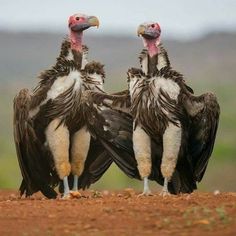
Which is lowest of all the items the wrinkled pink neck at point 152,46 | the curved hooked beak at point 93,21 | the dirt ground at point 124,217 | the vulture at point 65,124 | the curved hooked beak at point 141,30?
the dirt ground at point 124,217

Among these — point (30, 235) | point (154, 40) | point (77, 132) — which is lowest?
point (30, 235)

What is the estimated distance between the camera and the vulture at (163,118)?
15.7m

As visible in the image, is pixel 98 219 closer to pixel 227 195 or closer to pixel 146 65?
pixel 227 195

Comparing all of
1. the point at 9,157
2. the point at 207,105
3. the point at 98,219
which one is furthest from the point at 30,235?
the point at 9,157

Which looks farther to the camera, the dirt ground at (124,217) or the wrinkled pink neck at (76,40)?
the wrinkled pink neck at (76,40)

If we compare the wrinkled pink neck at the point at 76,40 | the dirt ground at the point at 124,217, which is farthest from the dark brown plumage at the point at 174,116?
the dirt ground at the point at 124,217

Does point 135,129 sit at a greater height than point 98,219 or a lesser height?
greater

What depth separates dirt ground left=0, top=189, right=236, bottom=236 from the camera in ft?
38.4

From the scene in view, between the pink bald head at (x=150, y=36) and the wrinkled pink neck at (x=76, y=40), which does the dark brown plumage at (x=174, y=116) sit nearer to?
the pink bald head at (x=150, y=36)

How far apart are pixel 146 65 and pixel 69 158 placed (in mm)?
1683

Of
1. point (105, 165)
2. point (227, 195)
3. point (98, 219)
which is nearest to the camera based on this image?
point (98, 219)

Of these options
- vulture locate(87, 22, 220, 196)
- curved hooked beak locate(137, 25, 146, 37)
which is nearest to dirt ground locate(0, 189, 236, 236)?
vulture locate(87, 22, 220, 196)

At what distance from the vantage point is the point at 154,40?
16.5 m

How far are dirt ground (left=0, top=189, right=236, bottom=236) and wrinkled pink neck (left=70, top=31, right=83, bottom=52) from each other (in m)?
2.94
